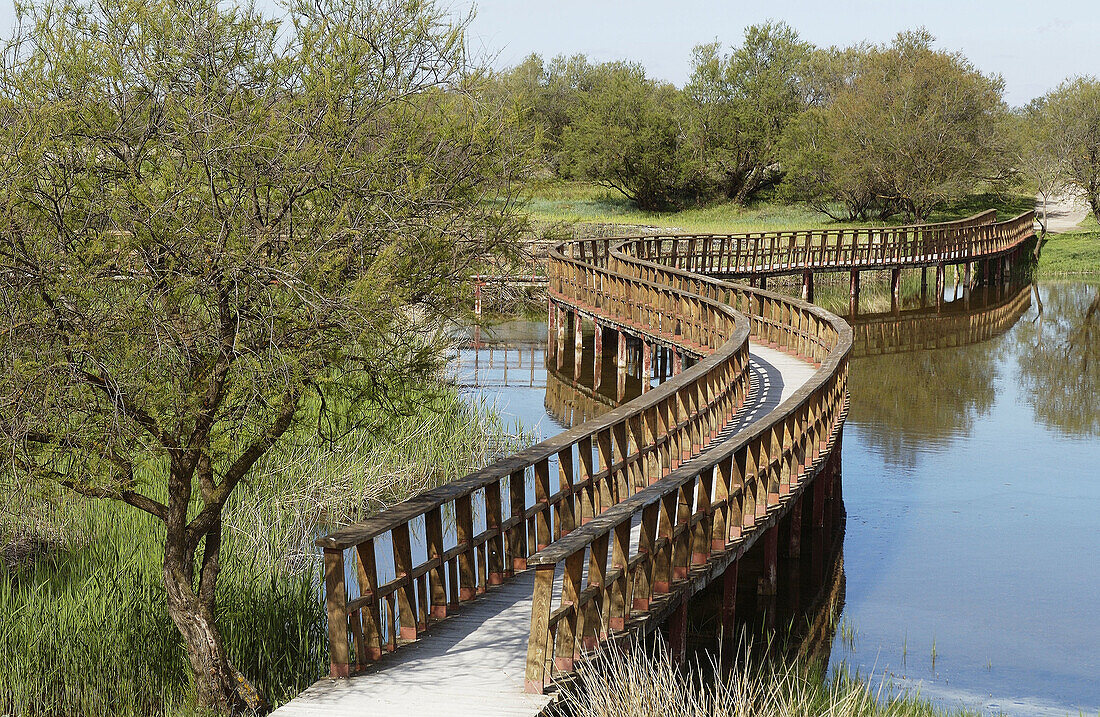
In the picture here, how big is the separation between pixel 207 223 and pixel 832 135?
5125 cm

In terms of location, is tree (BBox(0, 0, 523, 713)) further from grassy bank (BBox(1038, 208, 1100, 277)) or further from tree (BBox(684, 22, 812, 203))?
tree (BBox(684, 22, 812, 203))

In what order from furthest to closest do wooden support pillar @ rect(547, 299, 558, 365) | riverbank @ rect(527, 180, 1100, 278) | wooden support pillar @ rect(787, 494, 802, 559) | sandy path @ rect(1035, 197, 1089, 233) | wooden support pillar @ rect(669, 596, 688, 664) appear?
sandy path @ rect(1035, 197, 1089, 233) < riverbank @ rect(527, 180, 1100, 278) < wooden support pillar @ rect(547, 299, 558, 365) < wooden support pillar @ rect(787, 494, 802, 559) < wooden support pillar @ rect(669, 596, 688, 664)

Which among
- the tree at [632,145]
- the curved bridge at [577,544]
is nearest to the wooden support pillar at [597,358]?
the curved bridge at [577,544]

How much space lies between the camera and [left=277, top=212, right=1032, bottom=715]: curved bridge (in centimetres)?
736

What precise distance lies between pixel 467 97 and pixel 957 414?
16.7 m

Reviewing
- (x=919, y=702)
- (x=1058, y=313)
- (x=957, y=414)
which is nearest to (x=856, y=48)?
(x=1058, y=313)

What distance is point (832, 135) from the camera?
2186 inches

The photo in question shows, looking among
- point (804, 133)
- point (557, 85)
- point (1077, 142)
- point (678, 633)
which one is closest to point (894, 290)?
point (1077, 142)

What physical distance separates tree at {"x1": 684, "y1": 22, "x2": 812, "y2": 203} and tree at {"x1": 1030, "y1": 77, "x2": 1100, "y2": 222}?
42.0 feet

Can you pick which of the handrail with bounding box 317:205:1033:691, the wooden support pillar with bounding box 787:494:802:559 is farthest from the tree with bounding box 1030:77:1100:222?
the wooden support pillar with bounding box 787:494:802:559

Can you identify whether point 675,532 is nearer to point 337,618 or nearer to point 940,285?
point 337,618

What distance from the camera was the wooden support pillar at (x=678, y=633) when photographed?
9398 millimetres

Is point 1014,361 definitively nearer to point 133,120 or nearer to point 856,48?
point 133,120

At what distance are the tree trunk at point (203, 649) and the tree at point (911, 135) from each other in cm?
4724
